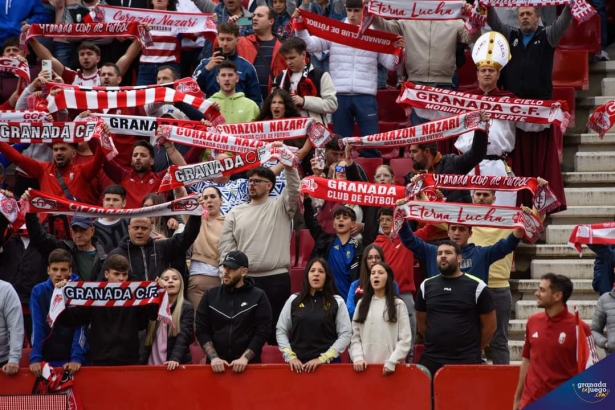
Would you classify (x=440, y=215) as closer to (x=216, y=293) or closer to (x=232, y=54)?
(x=216, y=293)

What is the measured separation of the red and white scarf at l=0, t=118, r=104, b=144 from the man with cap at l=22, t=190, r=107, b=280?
1.33m

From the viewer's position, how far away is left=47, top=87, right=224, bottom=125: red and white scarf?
14719 mm

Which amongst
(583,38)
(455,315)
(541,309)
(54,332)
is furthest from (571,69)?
(54,332)

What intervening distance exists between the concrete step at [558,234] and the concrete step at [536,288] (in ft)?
2.78

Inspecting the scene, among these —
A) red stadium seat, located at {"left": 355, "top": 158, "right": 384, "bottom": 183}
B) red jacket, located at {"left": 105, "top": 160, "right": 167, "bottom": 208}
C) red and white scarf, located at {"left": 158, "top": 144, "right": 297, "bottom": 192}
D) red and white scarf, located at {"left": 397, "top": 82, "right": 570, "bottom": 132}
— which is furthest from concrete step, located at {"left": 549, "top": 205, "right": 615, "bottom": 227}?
red jacket, located at {"left": 105, "top": 160, "right": 167, "bottom": 208}

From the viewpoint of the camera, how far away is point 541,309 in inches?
549

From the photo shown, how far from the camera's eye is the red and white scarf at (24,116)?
46.3 ft

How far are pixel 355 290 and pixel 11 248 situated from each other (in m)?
3.23

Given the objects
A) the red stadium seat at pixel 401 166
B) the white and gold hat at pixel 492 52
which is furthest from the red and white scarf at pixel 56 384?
the white and gold hat at pixel 492 52

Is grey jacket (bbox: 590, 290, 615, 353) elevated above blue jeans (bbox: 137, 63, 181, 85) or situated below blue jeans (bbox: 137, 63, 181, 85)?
below

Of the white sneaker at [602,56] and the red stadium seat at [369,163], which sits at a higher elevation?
the white sneaker at [602,56]

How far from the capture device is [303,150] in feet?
47.4

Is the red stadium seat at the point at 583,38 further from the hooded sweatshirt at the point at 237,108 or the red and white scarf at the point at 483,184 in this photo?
the red and white scarf at the point at 483,184

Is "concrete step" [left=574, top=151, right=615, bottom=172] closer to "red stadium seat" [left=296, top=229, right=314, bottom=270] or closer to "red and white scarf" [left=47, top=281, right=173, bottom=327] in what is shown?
"red stadium seat" [left=296, top=229, right=314, bottom=270]
